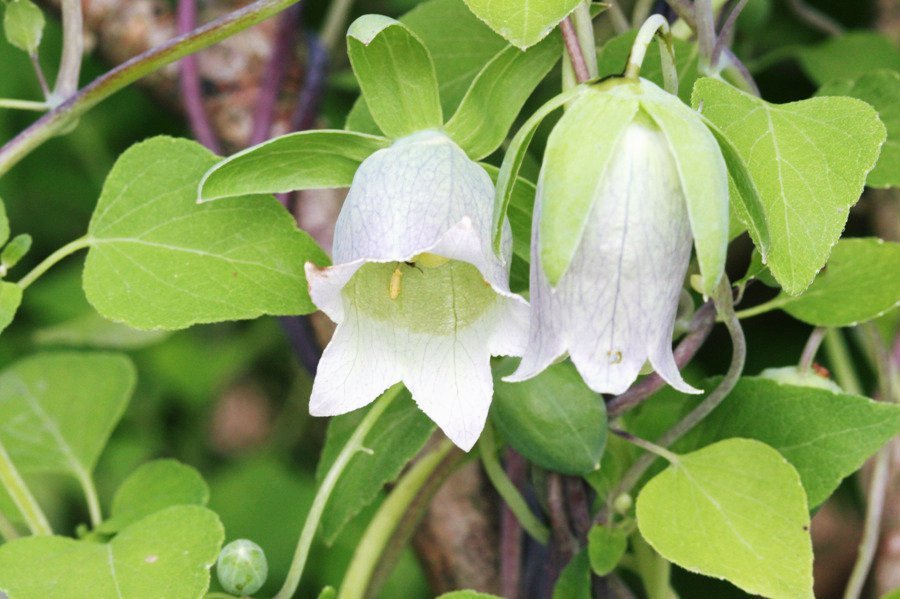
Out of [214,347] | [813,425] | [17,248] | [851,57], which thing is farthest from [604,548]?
[214,347]

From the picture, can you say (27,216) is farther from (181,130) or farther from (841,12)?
(841,12)

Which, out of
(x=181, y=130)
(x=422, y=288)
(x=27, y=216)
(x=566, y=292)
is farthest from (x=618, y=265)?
(x=27, y=216)

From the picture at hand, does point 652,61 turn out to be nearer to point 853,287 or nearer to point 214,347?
point 853,287

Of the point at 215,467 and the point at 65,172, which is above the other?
the point at 65,172

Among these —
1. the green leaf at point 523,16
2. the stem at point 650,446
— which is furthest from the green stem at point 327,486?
the green leaf at point 523,16

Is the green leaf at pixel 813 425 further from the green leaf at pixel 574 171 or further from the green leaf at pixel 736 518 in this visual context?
the green leaf at pixel 574 171

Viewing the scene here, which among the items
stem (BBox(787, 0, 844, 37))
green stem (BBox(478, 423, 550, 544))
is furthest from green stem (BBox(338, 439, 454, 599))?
stem (BBox(787, 0, 844, 37))

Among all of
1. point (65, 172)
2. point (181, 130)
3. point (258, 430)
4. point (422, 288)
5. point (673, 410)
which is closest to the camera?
point (422, 288)
